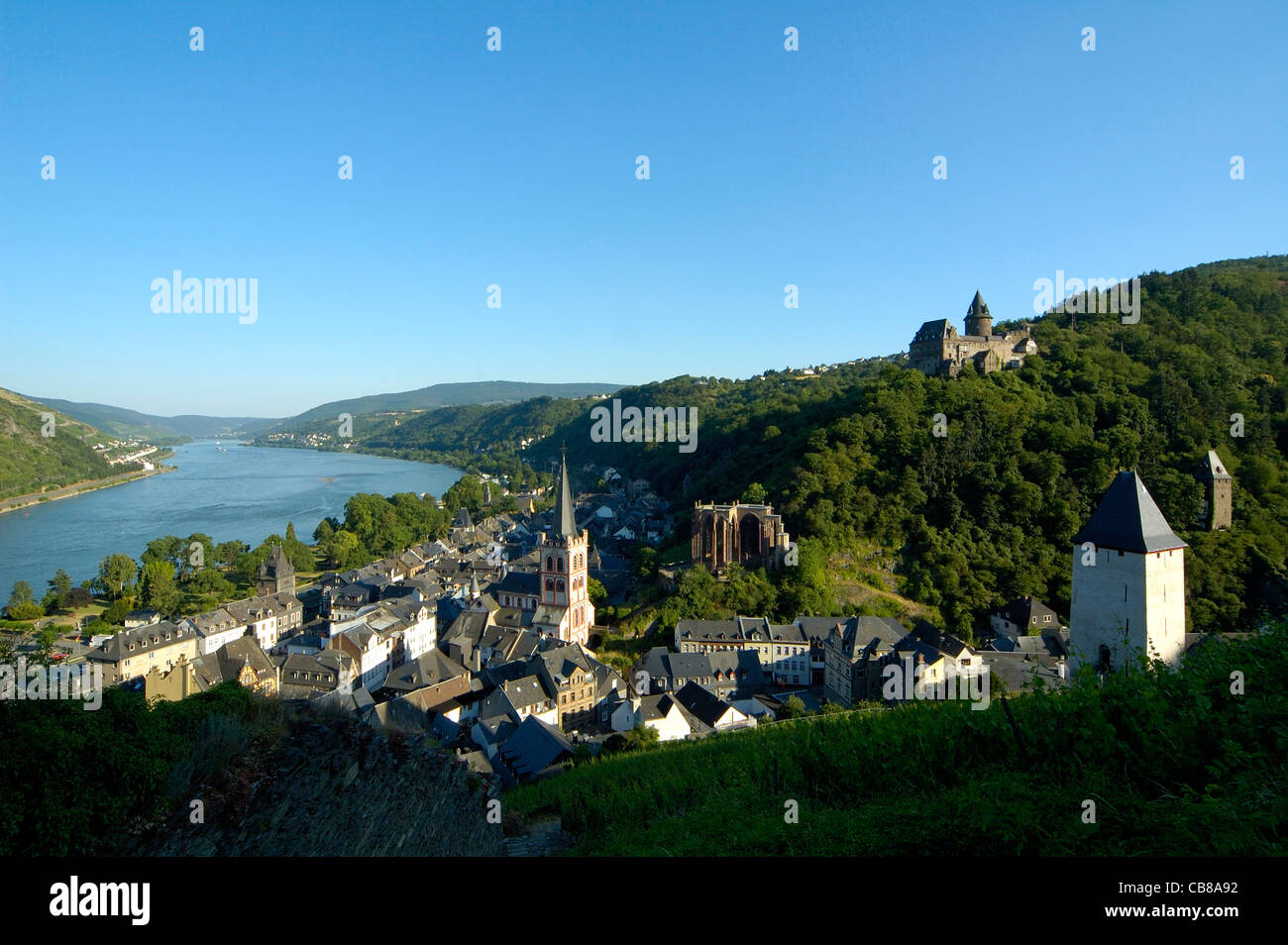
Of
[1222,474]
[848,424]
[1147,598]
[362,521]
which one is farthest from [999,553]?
[362,521]

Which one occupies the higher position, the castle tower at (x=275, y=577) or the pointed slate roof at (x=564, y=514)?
the pointed slate roof at (x=564, y=514)

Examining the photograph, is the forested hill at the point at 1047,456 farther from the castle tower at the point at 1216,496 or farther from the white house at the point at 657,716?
the white house at the point at 657,716

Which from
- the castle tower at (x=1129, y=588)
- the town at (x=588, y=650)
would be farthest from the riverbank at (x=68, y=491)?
the castle tower at (x=1129, y=588)

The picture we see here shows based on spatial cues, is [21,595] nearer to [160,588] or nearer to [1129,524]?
[160,588]

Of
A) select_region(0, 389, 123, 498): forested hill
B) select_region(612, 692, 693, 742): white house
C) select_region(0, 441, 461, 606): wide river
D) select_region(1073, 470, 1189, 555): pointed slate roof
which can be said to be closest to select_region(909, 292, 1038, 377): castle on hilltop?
select_region(612, 692, 693, 742): white house

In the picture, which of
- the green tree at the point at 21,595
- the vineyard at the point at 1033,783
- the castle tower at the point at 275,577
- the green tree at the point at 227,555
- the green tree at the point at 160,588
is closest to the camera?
the vineyard at the point at 1033,783

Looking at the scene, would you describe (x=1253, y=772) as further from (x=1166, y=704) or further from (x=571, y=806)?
(x=571, y=806)
